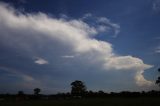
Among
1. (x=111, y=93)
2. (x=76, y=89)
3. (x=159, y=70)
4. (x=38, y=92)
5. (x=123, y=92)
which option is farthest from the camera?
(x=38, y=92)

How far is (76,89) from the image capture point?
14925 cm

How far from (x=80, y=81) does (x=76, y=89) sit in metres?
4.75

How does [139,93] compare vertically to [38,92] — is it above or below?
below

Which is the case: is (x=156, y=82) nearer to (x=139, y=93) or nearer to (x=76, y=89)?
(x=139, y=93)

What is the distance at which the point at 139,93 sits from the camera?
364 feet

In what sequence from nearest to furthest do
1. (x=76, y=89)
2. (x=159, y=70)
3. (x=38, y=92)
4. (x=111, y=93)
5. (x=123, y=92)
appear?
(x=159, y=70) → (x=123, y=92) → (x=111, y=93) → (x=76, y=89) → (x=38, y=92)

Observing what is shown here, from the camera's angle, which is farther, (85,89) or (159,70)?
(85,89)

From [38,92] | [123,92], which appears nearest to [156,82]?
[123,92]

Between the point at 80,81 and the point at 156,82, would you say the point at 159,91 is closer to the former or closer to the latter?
the point at 156,82

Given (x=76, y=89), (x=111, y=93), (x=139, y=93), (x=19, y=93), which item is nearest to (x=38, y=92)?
(x=19, y=93)

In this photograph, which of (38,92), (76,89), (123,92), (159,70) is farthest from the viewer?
(38,92)

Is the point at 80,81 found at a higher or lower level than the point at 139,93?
higher

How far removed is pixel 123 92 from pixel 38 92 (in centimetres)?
7186

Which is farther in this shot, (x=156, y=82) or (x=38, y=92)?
(x=38, y=92)
